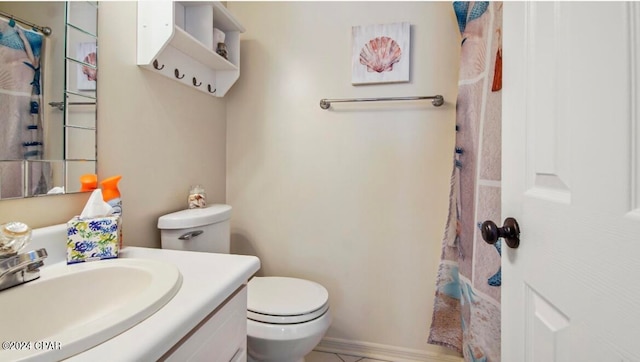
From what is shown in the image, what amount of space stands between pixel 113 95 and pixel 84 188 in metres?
0.34

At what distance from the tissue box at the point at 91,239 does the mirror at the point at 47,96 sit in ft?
0.51

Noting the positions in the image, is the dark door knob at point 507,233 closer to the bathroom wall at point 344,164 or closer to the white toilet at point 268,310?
the white toilet at point 268,310

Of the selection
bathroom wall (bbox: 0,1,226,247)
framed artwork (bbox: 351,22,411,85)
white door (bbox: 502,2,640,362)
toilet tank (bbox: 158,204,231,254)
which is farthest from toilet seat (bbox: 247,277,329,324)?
framed artwork (bbox: 351,22,411,85)

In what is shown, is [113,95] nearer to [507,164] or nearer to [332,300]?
[507,164]

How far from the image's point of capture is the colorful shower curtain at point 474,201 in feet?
3.23

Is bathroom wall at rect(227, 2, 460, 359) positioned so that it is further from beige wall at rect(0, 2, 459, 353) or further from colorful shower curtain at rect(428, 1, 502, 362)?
colorful shower curtain at rect(428, 1, 502, 362)

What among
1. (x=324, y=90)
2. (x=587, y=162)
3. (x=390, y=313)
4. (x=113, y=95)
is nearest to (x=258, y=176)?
(x=324, y=90)

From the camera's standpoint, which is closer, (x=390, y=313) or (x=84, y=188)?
(x=84, y=188)

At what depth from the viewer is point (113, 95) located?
1016 millimetres

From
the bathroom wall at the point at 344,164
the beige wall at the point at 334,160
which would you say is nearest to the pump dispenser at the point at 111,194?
the beige wall at the point at 334,160

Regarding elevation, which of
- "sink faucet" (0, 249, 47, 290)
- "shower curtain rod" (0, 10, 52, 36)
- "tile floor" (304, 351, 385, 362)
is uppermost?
"shower curtain rod" (0, 10, 52, 36)

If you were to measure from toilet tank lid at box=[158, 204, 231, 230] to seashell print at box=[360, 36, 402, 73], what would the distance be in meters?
1.07

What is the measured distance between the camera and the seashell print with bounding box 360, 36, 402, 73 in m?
1.55

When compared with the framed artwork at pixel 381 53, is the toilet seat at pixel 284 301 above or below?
below
